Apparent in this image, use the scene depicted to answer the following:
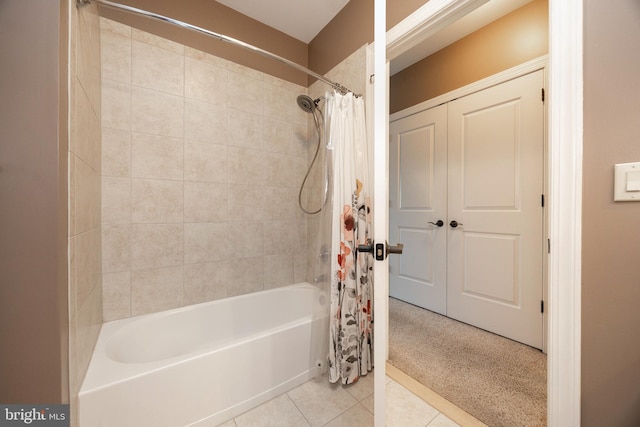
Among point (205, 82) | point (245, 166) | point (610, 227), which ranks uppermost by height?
point (205, 82)

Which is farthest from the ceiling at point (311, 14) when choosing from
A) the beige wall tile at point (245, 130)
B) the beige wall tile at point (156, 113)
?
the beige wall tile at point (156, 113)

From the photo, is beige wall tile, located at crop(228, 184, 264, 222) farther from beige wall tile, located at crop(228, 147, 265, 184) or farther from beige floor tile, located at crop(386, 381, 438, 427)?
beige floor tile, located at crop(386, 381, 438, 427)

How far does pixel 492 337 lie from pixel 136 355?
2484mm

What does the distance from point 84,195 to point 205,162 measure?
28.9 inches

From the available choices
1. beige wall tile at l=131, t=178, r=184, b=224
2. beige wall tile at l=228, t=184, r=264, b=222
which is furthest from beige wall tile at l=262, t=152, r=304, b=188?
beige wall tile at l=131, t=178, r=184, b=224

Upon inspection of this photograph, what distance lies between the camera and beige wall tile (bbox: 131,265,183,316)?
1.42m

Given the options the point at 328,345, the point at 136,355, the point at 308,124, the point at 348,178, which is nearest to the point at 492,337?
the point at 328,345

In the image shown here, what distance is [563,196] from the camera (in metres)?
0.77

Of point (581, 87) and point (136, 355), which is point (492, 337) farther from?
point (136, 355)

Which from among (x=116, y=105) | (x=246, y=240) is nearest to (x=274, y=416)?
(x=246, y=240)

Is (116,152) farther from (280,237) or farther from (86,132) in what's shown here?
(280,237)

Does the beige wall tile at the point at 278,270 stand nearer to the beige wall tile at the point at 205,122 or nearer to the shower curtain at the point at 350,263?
the shower curtain at the point at 350,263

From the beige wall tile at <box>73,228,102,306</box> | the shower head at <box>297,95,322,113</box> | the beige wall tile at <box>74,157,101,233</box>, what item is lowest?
the beige wall tile at <box>73,228,102,306</box>

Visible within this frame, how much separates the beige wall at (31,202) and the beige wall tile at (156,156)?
790 millimetres
